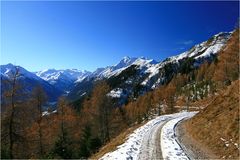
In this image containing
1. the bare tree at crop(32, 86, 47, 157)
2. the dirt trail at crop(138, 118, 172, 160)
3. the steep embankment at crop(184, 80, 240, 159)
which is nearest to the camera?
the dirt trail at crop(138, 118, 172, 160)

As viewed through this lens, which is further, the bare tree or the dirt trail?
the bare tree

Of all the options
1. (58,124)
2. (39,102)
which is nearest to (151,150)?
(39,102)

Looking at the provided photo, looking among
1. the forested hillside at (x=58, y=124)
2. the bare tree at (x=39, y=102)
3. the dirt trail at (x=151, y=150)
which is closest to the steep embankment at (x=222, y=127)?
the forested hillside at (x=58, y=124)

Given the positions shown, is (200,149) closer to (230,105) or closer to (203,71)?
(230,105)

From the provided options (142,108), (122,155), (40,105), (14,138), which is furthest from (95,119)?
(142,108)

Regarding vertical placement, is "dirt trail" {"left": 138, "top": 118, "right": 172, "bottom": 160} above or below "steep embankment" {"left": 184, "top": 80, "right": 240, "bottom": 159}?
below

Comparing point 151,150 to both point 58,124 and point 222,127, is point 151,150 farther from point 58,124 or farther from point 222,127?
point 58,124

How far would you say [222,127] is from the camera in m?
28.3

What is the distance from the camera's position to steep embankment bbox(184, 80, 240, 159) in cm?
2367

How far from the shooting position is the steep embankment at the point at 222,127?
2367 centimetres

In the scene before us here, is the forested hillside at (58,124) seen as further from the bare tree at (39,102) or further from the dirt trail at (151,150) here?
the dirt trail at (151,150)

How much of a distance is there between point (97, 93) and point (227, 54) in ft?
99.4

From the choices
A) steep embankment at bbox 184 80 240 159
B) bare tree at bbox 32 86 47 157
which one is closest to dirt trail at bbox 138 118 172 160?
steep embankment at bbox 184 80 240 159

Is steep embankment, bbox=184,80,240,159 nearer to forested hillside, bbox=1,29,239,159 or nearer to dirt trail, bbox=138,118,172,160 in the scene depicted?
forested hillside, bbox=1,29,239,159
